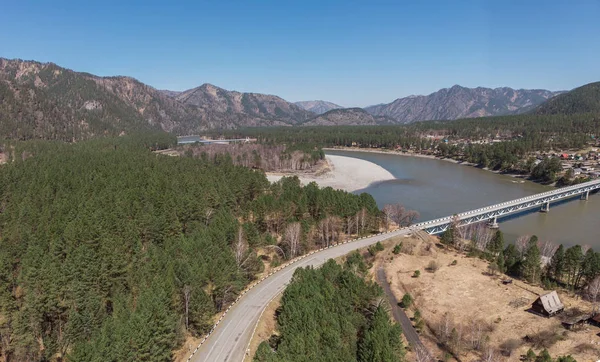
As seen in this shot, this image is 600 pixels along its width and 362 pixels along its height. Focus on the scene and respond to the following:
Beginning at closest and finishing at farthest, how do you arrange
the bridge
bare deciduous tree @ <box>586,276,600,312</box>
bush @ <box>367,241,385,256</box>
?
1. bare deciduous tree @ <box>586,276,600,312</box>
2. bush @ <box>367,241,385,256</box>
3. the bridge

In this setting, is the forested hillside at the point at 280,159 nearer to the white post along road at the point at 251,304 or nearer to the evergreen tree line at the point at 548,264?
the white post along road at the point at 251,304

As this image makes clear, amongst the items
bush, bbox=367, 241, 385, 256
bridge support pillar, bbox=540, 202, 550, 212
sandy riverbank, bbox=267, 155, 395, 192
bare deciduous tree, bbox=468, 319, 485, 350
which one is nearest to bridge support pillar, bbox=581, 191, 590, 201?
bridge support pillar, bbox=540, 202, 550, 212

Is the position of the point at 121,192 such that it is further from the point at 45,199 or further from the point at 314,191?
the point at 314,191

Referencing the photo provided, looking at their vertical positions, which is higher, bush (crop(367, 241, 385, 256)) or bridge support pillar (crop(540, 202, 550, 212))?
bush (crop(367, 241, 385, 256))

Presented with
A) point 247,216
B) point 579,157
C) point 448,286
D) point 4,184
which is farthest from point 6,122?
point 579,157

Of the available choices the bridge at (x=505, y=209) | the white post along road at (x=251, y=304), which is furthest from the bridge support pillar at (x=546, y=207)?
the white post along road at (x=251, y=304)

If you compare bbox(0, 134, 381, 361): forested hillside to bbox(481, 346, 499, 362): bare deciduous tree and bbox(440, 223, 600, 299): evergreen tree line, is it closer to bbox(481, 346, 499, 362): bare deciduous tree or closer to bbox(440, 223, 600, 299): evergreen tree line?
bbox(440, 223, 600, 299): evergreen tree line

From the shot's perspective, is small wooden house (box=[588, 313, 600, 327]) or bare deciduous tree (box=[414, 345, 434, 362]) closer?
bare deciduous tree (box=[414, 345, 434, 362])
